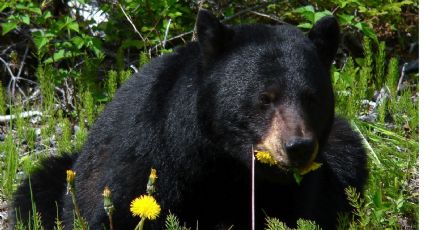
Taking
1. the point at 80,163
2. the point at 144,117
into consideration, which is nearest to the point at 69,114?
the point at 80,163

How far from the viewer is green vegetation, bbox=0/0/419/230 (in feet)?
18.4

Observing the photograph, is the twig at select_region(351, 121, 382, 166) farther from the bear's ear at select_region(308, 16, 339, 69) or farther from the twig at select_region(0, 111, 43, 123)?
the twig at select_region(0, 111, 43, 123)

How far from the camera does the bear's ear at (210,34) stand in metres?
4.31

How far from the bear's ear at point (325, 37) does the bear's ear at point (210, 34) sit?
0.49m

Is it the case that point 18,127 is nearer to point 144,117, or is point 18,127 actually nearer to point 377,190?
point 144,117

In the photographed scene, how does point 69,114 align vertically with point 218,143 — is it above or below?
below

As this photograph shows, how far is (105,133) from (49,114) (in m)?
2.18

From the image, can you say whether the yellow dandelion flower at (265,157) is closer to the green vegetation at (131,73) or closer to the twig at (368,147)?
the green vegetation at (131,73)

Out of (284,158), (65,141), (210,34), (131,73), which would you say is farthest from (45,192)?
(131,73)

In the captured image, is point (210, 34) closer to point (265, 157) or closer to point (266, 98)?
point (266, 98)

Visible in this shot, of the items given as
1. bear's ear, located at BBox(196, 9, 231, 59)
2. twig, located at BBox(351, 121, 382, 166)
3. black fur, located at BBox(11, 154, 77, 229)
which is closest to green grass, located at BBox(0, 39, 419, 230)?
twig, located at BBox(351, 121, 382, 166)

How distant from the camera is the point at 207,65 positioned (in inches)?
170

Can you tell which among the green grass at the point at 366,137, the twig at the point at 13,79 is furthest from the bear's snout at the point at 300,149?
the twig at the point at 13,79

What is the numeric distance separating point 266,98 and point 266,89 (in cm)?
4
